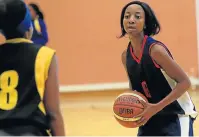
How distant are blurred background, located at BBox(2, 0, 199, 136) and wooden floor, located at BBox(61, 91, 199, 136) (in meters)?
0.02

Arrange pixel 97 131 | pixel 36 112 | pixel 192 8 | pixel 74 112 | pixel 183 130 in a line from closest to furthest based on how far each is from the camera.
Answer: pixel 36 112
pixel 183 130
pixel 97 131
pixel 74 112
pixel 192 8

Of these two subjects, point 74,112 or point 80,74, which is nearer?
point 74,112

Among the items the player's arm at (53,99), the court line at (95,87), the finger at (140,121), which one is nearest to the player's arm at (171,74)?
the finger at (140,121)

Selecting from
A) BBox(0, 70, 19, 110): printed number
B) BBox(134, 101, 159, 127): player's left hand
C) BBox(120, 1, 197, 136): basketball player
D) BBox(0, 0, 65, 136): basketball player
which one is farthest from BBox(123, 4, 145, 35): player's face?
BBox(0, 70, 19, 110): printed number

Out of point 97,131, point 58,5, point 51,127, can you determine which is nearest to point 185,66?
point 58,5

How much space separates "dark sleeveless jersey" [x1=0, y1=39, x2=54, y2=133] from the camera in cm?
188

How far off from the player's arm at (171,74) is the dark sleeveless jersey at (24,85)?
95 centimetres

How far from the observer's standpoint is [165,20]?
7766mm

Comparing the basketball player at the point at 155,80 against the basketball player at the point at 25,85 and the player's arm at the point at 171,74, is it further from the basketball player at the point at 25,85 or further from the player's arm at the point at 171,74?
the basketball player at the point at 25,85

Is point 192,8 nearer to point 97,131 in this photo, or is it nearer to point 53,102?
point 97,131

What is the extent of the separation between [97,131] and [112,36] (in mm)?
3191

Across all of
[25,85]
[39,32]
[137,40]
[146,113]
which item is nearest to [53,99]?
[25,85]

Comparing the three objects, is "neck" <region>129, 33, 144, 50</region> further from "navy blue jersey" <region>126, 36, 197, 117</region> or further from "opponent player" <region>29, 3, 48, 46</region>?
"opponent player" <region>29, 3, 48, 46</region>

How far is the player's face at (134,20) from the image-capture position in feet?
9.36
